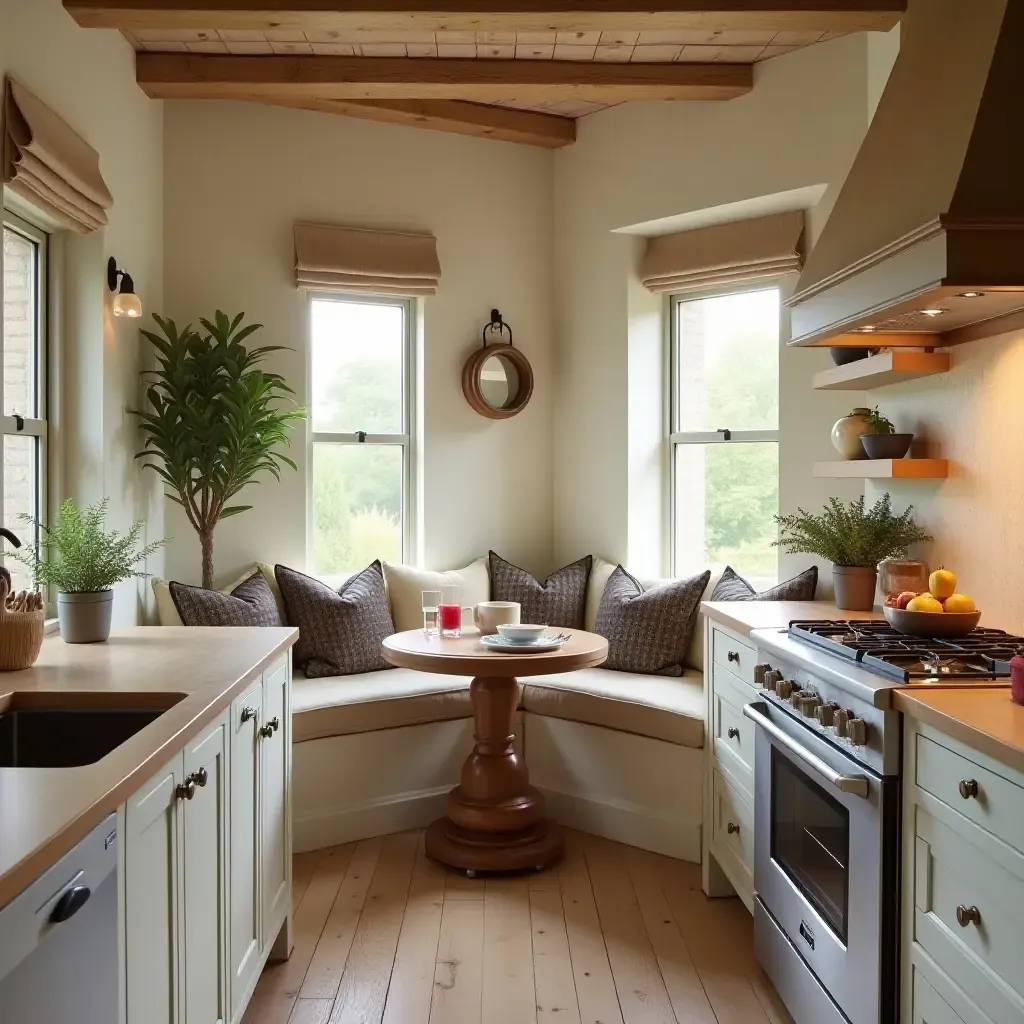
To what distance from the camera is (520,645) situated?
3.24 metres

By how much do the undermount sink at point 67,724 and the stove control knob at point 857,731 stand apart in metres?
1.31

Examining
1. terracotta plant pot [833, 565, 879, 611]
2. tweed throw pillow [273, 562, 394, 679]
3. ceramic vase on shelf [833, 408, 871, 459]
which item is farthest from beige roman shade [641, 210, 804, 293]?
tweed throw pillow [273, 562, 394, 679]

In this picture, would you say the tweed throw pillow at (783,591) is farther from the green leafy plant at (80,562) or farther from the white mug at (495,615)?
the green leafy plant at (80,562)

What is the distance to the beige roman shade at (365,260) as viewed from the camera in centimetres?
424

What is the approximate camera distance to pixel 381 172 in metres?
4.43

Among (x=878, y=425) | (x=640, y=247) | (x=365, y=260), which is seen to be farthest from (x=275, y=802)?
(x=640, y=247)

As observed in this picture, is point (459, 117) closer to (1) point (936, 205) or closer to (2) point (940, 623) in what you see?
(1) point (936, 205)

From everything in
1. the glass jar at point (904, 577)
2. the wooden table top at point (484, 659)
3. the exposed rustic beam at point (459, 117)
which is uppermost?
the exposed rustic beam at point (459, 117)

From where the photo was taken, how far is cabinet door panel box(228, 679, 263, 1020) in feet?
7.08

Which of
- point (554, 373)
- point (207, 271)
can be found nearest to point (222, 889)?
point (207, 271)

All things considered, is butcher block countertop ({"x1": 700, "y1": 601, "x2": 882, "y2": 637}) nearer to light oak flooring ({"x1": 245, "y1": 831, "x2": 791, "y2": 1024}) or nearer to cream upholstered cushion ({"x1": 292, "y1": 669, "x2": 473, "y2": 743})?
light oak flooring ({"x1": 245, "y1": 831, "x2": 791, "y2": 1024})

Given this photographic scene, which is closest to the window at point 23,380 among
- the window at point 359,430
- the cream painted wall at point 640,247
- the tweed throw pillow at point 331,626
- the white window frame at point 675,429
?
the tweed throw pillow at point 331,626

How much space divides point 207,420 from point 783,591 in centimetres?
224

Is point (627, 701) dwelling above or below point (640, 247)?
below
